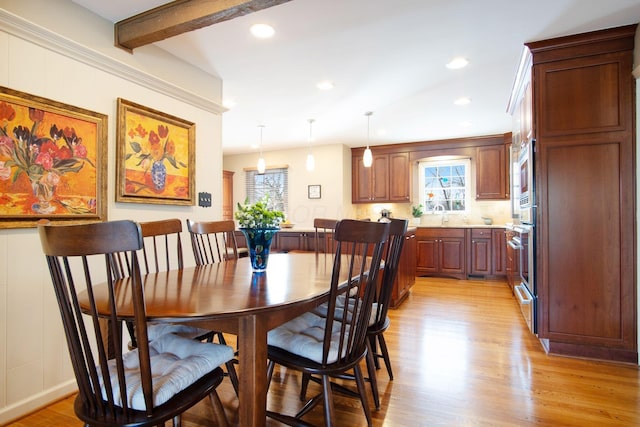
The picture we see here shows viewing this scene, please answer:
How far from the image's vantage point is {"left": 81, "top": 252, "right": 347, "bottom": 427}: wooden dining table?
111 cm

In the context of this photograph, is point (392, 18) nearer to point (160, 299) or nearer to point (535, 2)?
point (535, 2)

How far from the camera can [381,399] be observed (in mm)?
1912

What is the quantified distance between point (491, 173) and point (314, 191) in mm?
2889

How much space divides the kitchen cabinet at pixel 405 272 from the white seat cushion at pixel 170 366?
246 centimetres

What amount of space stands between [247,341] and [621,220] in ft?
8.67

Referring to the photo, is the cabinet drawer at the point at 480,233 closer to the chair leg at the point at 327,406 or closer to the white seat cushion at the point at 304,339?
the white seat cushion at the point at 304,339

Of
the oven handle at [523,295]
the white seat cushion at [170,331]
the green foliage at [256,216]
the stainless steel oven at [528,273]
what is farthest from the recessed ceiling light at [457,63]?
the white seat cushion at [170,331]

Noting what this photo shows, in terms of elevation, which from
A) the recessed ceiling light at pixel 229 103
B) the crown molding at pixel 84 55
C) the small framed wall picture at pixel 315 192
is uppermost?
the recessed ceiling light at pixel 229 103

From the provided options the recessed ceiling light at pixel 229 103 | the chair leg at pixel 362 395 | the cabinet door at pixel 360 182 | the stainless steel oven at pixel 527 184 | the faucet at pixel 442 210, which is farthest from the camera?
the cabinet door at pixel 360 182

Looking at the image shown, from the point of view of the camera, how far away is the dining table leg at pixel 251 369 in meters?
1.12

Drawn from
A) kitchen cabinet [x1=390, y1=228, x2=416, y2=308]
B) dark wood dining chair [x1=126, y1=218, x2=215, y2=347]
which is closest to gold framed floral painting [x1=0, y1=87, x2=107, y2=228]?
dark wood dining chair [x1=126, y1=218, x2=215, y2=347]

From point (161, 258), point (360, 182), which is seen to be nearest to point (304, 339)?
point (161, 258)

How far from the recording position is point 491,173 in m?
5.43

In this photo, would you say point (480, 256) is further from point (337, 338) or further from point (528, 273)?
point (337, 338)
